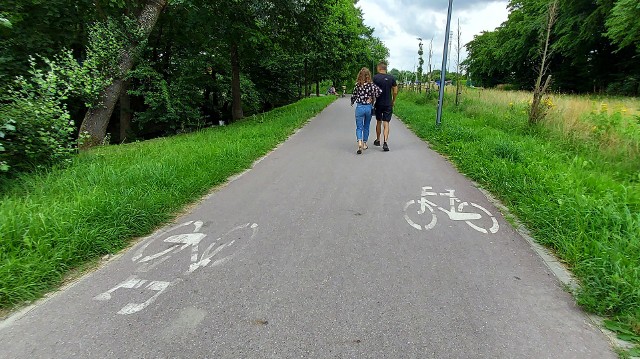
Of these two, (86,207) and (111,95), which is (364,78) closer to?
(86,207)

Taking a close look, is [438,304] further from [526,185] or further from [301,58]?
[301,58]

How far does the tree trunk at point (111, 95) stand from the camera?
1086 cm

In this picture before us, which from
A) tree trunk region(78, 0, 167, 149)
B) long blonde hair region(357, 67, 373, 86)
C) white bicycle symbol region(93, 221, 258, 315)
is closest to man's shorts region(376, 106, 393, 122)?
long blonde hair region(357, 67, 373, 86)

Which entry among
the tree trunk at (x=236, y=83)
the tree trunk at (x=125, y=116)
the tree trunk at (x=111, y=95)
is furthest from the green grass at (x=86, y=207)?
the tree trunk at (x=125, y=116)

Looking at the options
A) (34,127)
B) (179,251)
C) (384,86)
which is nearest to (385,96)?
(384,86)

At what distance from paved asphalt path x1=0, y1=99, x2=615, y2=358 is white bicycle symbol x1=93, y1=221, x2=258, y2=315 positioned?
0.05ft

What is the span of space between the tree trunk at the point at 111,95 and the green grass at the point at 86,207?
5142 mm

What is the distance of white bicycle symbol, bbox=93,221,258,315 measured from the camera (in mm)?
2806

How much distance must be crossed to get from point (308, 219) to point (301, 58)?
81.4ft

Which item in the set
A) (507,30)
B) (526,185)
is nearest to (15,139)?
(526,185)

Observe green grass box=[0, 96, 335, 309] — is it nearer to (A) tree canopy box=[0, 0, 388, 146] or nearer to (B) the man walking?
(A) tree canopy box=[0, 0, 388, 146]

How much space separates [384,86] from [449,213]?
4794mm

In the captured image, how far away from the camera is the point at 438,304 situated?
2.65m

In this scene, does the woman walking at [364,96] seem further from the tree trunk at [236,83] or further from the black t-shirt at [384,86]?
the tree trunk at [236,83]
